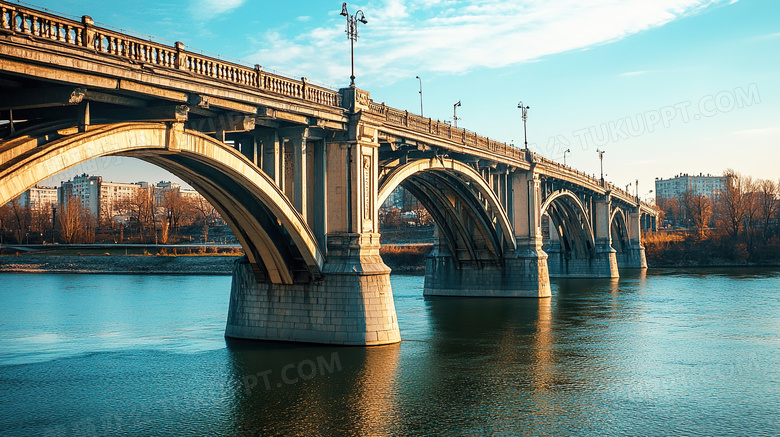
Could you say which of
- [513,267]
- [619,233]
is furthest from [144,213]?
[513,267]

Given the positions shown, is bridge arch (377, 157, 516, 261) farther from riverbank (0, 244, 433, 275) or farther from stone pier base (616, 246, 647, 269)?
stone pier base (616, 246, 647, 269)

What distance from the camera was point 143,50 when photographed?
61.0ft

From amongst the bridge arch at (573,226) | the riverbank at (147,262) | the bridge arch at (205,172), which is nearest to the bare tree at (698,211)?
the bridge arch at (573,226)

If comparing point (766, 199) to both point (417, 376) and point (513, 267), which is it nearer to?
point (513, 267)

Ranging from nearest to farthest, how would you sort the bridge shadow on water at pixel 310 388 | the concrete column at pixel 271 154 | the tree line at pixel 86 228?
the bridge shadow on water at pixel 310 388
the concrete column at pixel 271 154
the tree line at pixel 86 228

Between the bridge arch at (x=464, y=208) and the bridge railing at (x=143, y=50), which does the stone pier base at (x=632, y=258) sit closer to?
the bridge arch at (x=464, y=208)

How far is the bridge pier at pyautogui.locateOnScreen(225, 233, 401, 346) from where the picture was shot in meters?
26.4

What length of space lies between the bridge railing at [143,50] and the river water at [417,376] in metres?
9.66

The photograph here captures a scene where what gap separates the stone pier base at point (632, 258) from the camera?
90.7 metres

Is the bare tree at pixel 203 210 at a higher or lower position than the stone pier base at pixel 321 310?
higher

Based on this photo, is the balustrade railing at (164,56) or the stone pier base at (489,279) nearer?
the balustrade railing at (164,56)

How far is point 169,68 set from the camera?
752 inches

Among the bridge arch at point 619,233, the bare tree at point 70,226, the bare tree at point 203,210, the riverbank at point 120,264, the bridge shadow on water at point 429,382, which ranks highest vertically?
the bare tree at point 203,210

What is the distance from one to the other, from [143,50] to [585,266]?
205 ft
